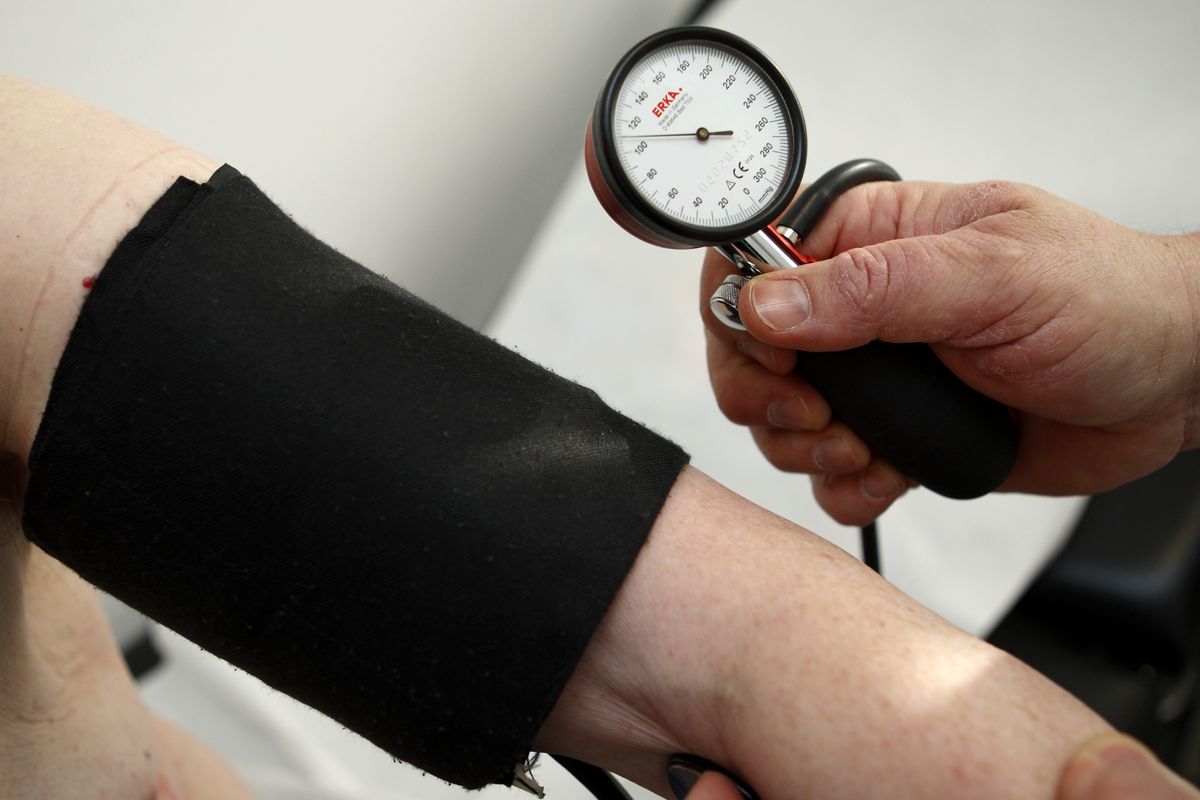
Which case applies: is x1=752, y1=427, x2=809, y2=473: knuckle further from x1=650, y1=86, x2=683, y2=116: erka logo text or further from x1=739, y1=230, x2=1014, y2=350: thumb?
x1=650, y1=86, x2=683, y2=116: erka logo text

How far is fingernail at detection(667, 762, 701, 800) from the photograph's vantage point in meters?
0.69

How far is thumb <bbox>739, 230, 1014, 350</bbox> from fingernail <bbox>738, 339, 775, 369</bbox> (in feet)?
0.34

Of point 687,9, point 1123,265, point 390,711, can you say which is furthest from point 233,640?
point 687,9

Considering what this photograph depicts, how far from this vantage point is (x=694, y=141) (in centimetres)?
86

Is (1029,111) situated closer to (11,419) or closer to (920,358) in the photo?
(920,358)

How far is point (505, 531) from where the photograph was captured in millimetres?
638

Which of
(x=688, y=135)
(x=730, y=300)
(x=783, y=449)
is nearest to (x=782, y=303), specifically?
(x=730, y=300)

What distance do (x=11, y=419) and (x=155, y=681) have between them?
0.85 metres

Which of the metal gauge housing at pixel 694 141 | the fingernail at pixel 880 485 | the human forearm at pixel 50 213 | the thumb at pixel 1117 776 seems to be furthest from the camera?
the fingernail at pixel 880 485

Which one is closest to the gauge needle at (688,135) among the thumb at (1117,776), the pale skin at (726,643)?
the pale skin at (726,643)

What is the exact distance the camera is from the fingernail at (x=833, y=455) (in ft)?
3.46

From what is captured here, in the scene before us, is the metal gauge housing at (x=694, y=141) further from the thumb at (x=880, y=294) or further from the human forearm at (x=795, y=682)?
the human forearm at (x=795, y=682)

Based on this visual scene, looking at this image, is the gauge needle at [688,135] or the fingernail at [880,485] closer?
the gauge needle at [688,135]

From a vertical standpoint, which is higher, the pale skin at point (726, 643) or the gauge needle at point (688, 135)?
the gauge needle at point (688, 135)
